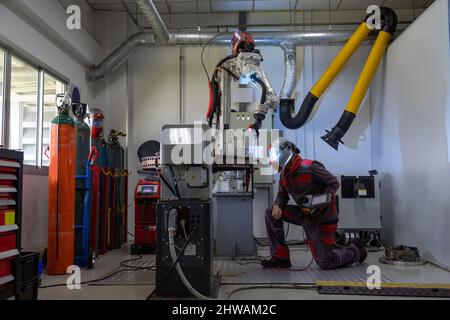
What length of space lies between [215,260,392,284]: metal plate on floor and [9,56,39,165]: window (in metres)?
2.30

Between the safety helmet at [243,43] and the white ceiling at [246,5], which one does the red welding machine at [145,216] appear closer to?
the safety helmet at [243,43]

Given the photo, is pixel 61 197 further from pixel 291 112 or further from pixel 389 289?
pixel 291 112

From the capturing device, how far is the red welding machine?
4129mm

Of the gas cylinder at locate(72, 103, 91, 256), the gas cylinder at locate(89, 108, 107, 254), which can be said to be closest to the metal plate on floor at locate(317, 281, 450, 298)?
the gas cylinder at locate(72, 103, 91, 256)

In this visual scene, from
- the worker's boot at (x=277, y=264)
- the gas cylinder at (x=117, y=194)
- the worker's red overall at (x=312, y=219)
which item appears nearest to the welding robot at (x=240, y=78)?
the worker's red overall at (x=312, y=219)

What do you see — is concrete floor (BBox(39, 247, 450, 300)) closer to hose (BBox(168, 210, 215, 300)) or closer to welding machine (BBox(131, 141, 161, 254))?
hose (BBox(168, 210, 215, 300))

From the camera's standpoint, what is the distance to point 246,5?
5.25 meters

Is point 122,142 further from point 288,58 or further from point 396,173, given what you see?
point 396,173

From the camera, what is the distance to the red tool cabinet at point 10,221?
6.39ft

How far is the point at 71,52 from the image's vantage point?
4.57 m

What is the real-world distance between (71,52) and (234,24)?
2258 millimetres

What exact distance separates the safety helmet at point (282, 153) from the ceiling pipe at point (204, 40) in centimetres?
211

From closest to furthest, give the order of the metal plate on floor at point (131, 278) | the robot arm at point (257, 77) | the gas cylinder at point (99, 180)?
the metal plate on floor at point (131, 278) < the robot arm at point (257, 77) < the gas cylinder at point (99, 180)
